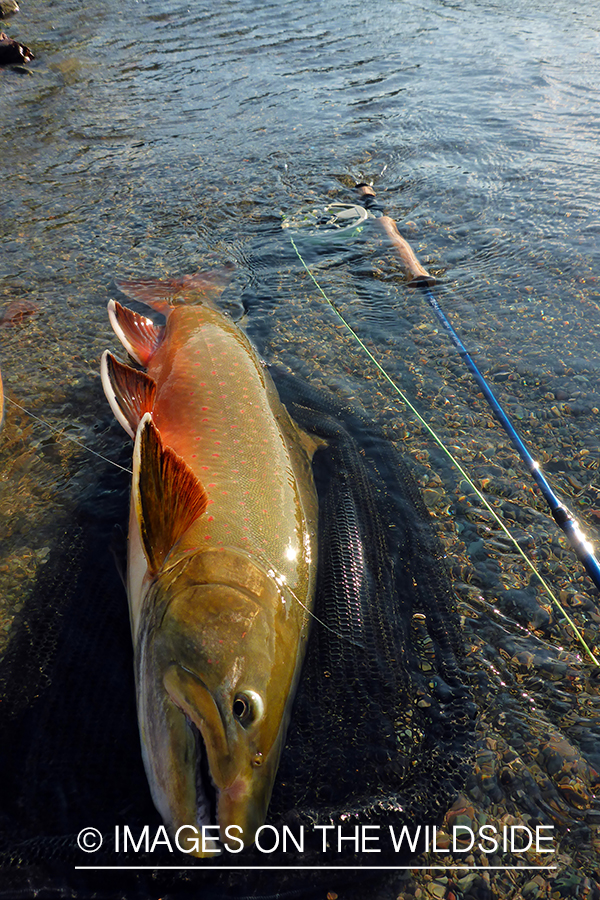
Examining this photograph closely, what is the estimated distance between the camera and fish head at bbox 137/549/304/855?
2.05 metres

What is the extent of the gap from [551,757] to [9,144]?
9.88 m

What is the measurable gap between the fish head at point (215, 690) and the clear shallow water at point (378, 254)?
→ 998mm

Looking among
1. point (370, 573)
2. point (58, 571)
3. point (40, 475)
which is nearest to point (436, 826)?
point (370, 573)

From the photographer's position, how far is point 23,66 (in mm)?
11352

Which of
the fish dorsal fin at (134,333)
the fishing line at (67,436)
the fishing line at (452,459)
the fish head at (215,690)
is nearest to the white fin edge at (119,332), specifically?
the fish dorsal fin at (134,333)

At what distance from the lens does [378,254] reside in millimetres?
6262

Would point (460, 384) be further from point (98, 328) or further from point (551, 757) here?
point (98, 328)

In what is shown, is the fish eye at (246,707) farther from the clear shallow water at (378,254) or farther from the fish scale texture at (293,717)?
the clear shallow water at (378,254)

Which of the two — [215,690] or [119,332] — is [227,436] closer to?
[119,332]

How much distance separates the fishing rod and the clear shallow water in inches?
3.9

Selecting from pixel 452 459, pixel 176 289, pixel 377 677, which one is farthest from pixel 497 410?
pixel 176 289

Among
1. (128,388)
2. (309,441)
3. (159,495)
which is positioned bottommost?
(309,441)

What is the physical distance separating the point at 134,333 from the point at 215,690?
116 inches

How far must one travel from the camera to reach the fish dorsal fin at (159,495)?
257cm
